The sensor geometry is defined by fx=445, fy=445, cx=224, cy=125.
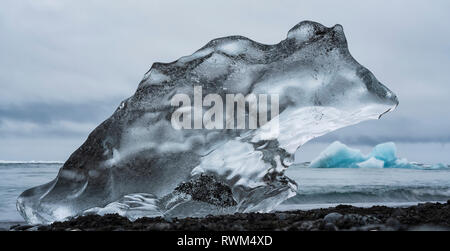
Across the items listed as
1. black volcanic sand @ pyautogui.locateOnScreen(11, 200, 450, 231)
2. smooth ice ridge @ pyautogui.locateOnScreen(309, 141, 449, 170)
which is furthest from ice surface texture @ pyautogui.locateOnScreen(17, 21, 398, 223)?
smooth ice ridge @ pyautogui.locateOnScreen(309, 141, 449, 170)

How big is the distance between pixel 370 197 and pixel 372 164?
12.8m

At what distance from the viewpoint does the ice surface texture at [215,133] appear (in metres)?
4.83

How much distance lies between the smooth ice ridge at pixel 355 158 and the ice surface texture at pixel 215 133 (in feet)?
58.3

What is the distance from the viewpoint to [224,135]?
4.89 m

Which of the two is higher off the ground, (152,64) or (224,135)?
(152,64)

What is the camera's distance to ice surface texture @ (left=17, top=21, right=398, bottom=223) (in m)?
4.83

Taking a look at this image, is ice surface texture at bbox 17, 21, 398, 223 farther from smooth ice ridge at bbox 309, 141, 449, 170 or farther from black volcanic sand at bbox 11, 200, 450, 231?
smooth ice ridge at bbox 309, 141, 449, 170

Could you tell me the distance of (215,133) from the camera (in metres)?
4.89

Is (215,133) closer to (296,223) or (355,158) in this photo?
(296,223)

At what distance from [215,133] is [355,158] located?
19885 millimetres
